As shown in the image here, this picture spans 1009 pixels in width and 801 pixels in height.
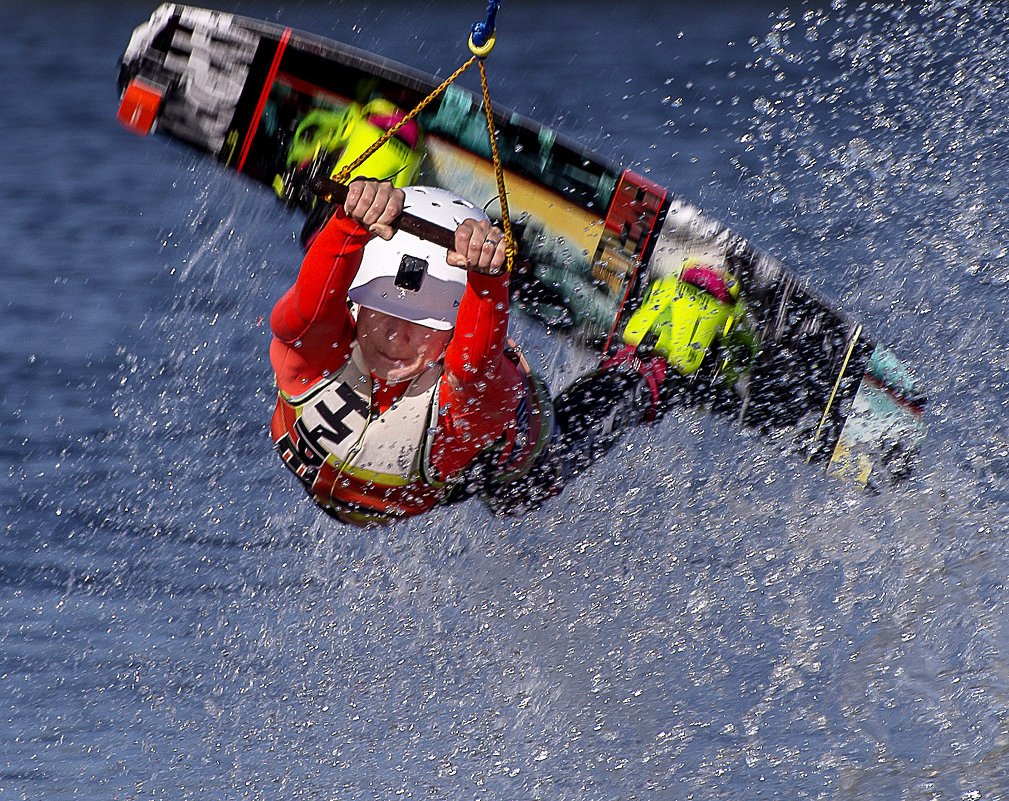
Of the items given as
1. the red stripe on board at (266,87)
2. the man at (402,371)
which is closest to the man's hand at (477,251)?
the man at (402,371)

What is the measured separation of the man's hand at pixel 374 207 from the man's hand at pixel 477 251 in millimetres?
128

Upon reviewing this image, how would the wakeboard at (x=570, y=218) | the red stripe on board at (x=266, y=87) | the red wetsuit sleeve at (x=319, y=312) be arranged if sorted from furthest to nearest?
the red stripe on board at (x=266, y=87)
the wakeboard at (x=570, y=218)
the red wetsuit sleeve at (x=319, y=312)

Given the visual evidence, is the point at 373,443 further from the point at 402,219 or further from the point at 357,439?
the point at 402,219

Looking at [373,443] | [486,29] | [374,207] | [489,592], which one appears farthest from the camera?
[489,592]

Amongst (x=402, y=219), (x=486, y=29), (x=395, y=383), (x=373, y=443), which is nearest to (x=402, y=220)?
(x=402, y=219)

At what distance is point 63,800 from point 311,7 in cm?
672

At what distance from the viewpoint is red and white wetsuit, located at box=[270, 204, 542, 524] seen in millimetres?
2457

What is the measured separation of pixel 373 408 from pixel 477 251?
60 cm

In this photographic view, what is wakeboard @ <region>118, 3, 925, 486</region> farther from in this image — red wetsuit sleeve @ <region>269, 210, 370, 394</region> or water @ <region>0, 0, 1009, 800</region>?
red wetsuit sleeve @ <region>269, 210, 370, 394</region>

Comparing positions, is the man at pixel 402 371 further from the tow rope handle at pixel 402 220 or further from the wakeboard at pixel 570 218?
the wakeboard at pixel 570 218

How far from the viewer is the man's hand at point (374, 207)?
2256mm

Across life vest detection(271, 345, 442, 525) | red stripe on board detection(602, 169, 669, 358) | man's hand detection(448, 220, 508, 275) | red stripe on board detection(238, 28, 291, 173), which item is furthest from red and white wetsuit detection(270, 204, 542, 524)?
red stripe on board detection(238, 28, 291, 173)

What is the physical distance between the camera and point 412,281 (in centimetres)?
266

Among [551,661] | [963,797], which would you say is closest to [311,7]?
[551,661]
